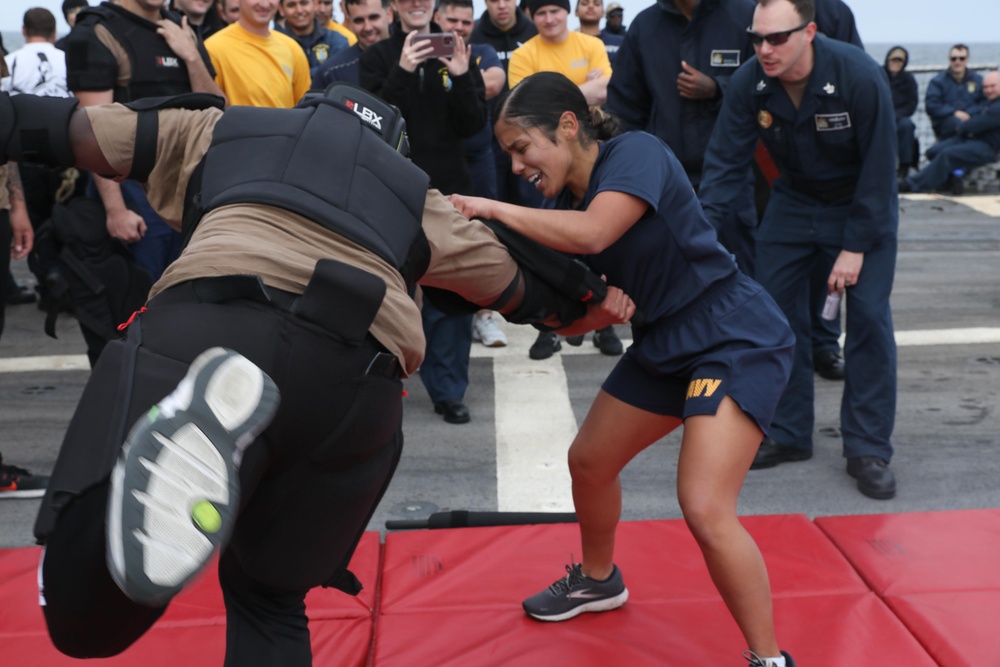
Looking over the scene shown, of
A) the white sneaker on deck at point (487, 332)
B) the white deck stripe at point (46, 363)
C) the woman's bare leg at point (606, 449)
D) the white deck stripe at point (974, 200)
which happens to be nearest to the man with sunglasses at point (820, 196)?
the woman's bare leg at point (606, 449)

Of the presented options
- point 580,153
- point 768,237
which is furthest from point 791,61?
point 580,153

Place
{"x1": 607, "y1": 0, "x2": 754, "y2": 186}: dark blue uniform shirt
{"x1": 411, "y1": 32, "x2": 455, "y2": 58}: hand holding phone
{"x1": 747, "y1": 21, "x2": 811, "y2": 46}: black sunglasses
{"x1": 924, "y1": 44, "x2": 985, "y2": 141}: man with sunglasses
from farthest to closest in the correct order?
1. {"x1": 924, "y1": 44, "x2": 985, "y2": 141}: man with sunglasses
2. {"x1": 607, "y1": 0, "x2": 754, "y2": 186}: dark blue uniform shirt
3. {"x1": 411, "y1": 32, "x2": 455, "y2": 58}: hand holding phone
4. {"x1": 747, "y1": 21, "x2": 811, "y2": 46}: black sunglasses

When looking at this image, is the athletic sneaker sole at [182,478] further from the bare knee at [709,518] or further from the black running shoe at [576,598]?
the black running shoe at [576,598]

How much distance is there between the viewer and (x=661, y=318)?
8.08 ft

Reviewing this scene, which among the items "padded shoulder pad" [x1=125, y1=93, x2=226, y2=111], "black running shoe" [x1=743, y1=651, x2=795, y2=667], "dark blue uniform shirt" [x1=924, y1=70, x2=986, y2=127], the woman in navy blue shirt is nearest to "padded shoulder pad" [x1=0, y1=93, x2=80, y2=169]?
"padded shoulder pad" [x1=125, y1=93, x2=226, y2=111]

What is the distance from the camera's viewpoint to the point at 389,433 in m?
1.94

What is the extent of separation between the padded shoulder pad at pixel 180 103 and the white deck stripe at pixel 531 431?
206 centimetres

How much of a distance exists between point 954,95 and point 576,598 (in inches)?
379

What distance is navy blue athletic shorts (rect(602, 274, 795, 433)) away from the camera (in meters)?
2.34

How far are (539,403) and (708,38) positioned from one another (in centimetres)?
174

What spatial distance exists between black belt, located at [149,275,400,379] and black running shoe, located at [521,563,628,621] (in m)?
1.37

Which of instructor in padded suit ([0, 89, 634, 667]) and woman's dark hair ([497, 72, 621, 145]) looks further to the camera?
woman's dark hair ([497, 72, 621, 145])

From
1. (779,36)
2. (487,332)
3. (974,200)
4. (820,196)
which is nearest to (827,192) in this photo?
(820,196)

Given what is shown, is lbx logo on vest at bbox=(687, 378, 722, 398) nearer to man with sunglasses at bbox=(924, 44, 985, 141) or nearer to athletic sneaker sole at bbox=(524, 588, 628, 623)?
athletic sneaker sole at bbox=(524, 588, 628, 623)
